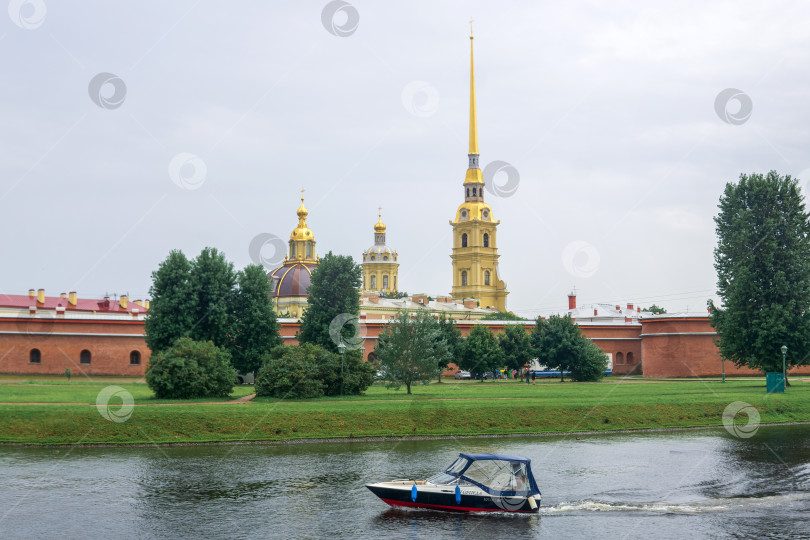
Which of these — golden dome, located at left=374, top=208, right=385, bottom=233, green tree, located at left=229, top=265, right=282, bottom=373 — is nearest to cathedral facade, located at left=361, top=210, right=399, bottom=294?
golden dome, located at left=374, top=208, right=385, bottom=233

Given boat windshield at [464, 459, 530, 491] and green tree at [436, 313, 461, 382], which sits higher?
green tree at [436, 313, 461, 382]

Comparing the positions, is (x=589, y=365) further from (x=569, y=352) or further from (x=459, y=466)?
(x=459, y=466)

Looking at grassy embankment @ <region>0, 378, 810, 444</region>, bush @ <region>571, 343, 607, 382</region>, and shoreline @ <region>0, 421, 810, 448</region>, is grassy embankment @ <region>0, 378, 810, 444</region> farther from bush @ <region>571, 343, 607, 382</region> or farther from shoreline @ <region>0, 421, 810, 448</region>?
bush @ <region>571, 343, 607, 382</region>

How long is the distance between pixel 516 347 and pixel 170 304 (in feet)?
85.3

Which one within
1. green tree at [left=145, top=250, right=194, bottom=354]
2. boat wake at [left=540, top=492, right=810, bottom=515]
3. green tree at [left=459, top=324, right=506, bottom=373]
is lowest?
boat wake at [left=540, top=492, right=810, bottom=515]

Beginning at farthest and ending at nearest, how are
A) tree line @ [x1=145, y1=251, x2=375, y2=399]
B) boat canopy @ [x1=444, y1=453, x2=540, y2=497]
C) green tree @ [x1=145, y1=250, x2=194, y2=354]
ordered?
green tree @ [x1=145, y1=250, x2=194, y2=354]
tree line @ [x1=145, y1=251, x2=375, y2=399]
boat canopy @ [x1=444, y1=453, x2=540, y2=497]

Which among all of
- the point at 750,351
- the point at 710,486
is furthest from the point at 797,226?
the point at 710,486

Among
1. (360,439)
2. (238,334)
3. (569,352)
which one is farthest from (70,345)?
(569,352)

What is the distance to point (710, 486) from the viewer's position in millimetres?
24109

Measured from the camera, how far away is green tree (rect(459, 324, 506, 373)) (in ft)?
198

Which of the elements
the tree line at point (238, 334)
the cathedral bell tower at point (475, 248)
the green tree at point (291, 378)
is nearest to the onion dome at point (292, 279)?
the cathedral bell tower at point (475, 248)

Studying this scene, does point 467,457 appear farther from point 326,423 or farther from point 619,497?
point 326,423

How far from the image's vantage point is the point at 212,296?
50.6 metres

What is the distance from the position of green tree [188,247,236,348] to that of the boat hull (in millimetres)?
29545
